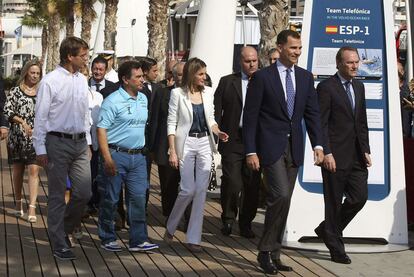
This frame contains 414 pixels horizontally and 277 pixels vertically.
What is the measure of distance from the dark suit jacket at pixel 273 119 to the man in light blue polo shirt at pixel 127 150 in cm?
123

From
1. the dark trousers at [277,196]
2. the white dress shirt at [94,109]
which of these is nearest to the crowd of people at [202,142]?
the dark trousers at [277,196]

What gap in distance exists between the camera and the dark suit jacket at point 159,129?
36.8 feet

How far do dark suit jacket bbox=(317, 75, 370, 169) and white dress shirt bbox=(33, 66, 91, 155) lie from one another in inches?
84.2

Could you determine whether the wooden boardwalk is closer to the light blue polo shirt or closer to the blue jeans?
the blue jeans

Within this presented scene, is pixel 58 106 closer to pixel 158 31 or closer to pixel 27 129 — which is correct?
pixel 27 129

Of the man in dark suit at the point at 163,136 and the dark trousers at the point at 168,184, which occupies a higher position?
the man in dark suit at the point at 163,136

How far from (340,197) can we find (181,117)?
171 centimetres

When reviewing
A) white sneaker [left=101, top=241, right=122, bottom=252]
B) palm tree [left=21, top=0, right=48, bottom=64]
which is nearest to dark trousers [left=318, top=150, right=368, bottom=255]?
white sneaker [left=101, top=241, right=122, bottom=252]

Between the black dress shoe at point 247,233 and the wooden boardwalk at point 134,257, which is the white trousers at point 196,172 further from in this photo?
the black dress shoe at point 247,233

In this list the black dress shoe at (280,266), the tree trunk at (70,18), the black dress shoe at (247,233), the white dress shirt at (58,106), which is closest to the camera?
the black dress shoe at (280,266)

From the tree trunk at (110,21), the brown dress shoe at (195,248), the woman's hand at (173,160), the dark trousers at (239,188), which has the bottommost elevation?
the brown dress shoe at (195,248)

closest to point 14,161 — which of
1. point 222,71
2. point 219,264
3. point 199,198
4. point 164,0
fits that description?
point 199,198

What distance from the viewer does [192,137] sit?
10.2m

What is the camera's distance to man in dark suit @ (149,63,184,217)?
11195 millimetres
